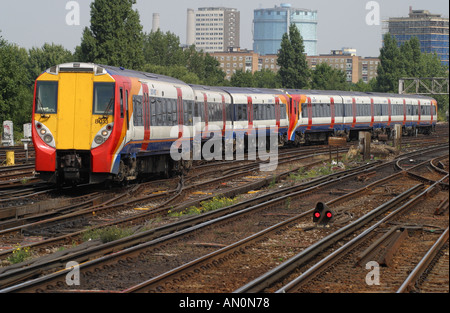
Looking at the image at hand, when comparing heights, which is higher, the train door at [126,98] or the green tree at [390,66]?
the green tree at [390,66]

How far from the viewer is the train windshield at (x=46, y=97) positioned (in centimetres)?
1883

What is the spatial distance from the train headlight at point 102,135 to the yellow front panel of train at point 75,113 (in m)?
0.14

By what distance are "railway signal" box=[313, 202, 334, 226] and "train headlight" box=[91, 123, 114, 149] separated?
6.44 meters

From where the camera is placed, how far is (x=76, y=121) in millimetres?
18641

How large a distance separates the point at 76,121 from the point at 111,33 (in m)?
42.4

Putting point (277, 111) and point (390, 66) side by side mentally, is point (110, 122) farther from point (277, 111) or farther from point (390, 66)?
point (390, 66)

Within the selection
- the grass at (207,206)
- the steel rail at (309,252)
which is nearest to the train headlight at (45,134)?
the grass at (207,206)

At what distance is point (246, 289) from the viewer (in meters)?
9.09

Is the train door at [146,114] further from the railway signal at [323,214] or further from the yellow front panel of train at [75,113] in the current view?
the railway signal at [323,214]

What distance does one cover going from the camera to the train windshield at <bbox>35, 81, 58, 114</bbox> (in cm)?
1883

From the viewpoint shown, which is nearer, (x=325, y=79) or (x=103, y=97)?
(x=103, y=97)

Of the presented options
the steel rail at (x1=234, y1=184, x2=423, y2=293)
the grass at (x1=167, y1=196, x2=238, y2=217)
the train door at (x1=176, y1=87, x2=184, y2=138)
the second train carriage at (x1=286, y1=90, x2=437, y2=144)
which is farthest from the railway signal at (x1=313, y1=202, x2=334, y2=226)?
the second train carriage at (x1=286, y1=90, x2=437, y2=144)

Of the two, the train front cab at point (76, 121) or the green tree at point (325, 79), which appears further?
the green tree at point (325, 79)

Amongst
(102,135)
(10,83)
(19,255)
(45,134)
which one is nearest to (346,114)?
(10,83)
